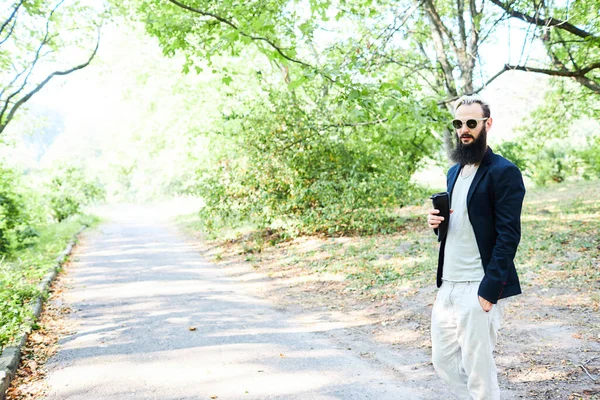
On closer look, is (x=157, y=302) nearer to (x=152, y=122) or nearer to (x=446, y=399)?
(x=446, y=399)

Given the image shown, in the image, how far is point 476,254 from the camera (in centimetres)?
299

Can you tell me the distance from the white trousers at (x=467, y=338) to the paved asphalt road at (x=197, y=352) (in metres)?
1.15

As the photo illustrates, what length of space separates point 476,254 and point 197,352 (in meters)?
3.55

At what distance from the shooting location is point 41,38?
595 inches

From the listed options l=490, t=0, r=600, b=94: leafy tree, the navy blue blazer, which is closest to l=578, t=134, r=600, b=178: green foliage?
l=490, t=0, r=600, b=94: leafy tree

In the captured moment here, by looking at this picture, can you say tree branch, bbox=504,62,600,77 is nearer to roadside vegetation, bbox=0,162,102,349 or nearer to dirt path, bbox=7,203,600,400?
dirt path, bbox=7,203,600,400

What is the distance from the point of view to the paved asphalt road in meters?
4.41

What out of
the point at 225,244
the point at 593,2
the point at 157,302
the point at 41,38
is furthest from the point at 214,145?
the point at 593,2

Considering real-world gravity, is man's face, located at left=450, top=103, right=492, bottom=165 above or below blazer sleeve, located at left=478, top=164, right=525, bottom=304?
above

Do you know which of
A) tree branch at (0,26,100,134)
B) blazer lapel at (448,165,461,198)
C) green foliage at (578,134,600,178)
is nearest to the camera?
blazer lapel at (448,165,461,198)

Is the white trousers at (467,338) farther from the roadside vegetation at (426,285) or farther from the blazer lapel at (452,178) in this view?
the roadside vegetation at (426,285)

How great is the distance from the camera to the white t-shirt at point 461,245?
2.99 meters

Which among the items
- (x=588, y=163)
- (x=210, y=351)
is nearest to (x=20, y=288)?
(x=210, y=351)

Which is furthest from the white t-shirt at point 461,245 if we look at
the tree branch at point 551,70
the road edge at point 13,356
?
the tree branch at point 551,70
